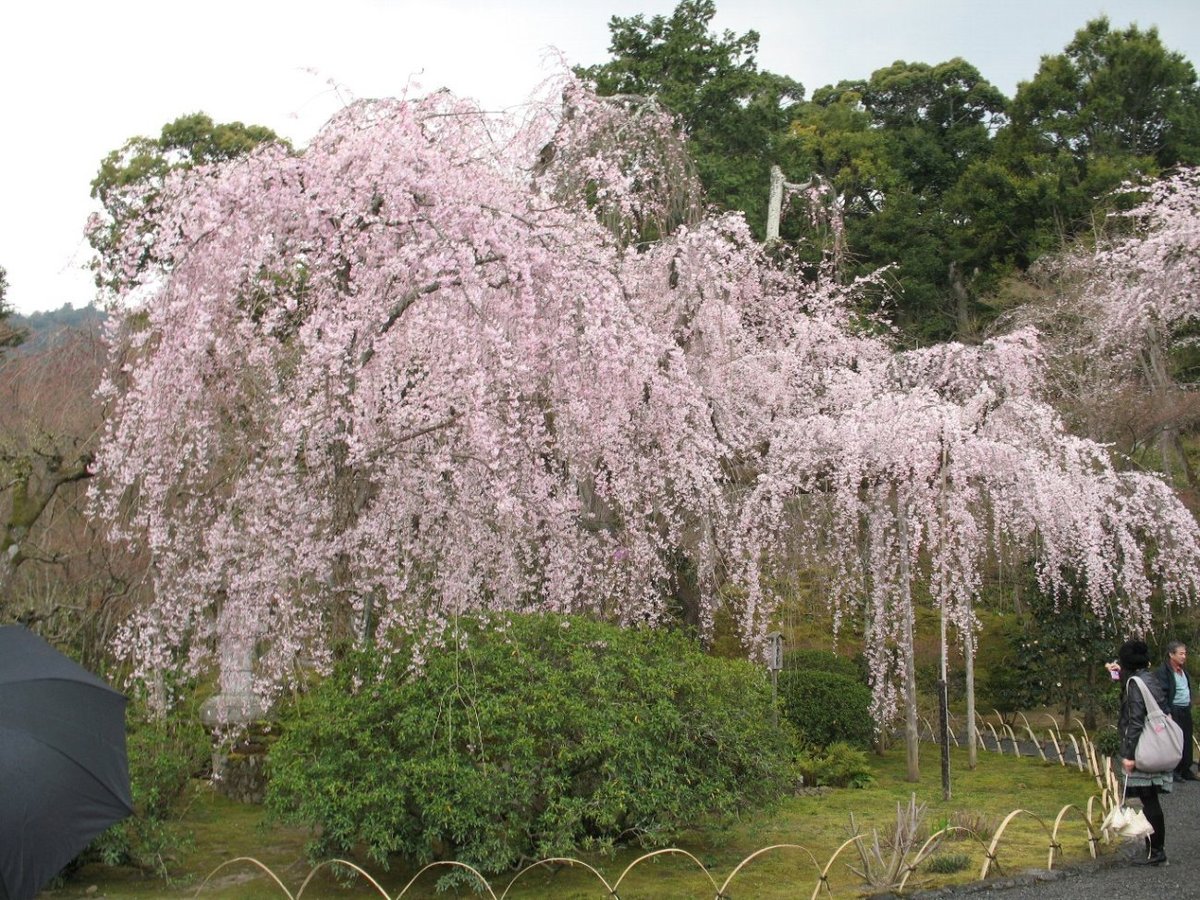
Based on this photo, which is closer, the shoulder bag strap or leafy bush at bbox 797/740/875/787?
the shoulder bag strap

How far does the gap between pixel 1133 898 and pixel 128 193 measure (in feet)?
21.5

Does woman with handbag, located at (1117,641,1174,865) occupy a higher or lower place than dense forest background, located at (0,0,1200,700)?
lower

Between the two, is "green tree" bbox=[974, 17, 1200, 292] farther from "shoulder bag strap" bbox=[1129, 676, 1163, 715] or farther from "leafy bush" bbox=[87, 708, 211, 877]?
"leafy bush" bbox=[87, 708, 211, 877]

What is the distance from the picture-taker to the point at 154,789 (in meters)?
6.09

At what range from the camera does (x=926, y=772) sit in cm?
998

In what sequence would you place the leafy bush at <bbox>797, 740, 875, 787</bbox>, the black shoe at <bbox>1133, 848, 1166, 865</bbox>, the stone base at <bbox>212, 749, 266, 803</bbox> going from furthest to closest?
the leafy bush at <bbox>797, 740, 875, 787</bbox>
the stone base at <bbox>212, 749, 266, 803</bbox>
the black shoe at <bbox>1133, 848, 1166, 865</bbox>

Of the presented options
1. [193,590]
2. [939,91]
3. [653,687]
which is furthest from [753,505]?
[939,91]

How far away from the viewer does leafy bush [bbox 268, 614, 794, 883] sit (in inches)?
214

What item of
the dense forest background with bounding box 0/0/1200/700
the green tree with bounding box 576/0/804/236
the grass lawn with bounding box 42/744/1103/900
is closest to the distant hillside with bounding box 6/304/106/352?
the dense forest background with bounding box 0/0/1200/700

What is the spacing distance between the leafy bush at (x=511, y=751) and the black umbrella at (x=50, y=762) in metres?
0.94

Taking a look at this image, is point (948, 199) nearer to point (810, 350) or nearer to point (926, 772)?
point (810, 350)

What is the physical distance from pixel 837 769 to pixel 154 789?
5.71 metres

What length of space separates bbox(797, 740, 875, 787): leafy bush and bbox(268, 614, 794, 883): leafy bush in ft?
10.1

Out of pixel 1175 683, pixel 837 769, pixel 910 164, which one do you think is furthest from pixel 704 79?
pixel 1175 683
